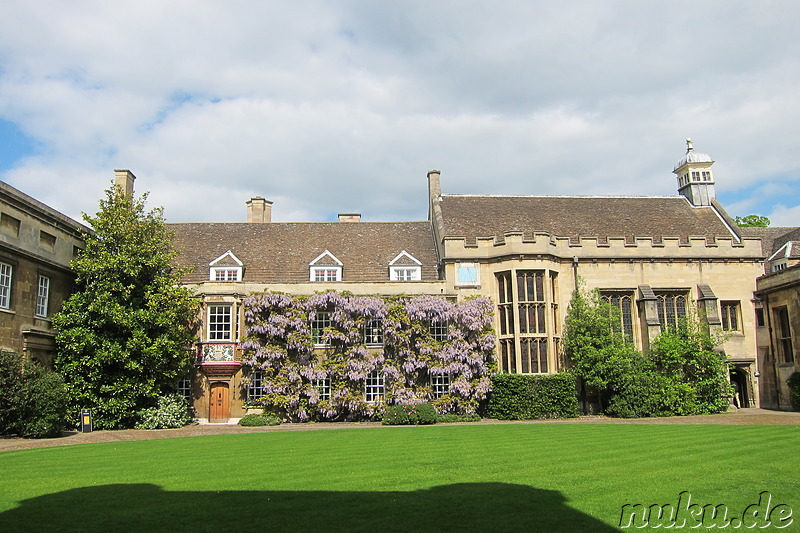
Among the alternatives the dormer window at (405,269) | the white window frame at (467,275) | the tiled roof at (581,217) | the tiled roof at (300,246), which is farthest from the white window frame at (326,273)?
the white window frame at (467,275)

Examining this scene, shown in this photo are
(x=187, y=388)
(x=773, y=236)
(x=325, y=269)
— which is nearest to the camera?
(x=187, y=388)

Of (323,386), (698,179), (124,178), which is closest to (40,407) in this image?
(323,386)

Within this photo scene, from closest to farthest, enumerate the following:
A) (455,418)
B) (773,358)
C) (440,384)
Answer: (455,418) < (440,384) < (773,358)

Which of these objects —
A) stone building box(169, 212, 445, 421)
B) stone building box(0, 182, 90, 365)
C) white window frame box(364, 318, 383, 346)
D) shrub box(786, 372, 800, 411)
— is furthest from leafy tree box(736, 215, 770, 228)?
stone building box(0, 182, 90, 365)

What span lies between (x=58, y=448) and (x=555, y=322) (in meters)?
22.0

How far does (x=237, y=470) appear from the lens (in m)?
12.6

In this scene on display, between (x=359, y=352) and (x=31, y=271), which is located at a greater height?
(x=31, y=271)

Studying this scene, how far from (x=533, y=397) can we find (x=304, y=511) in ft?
73.0

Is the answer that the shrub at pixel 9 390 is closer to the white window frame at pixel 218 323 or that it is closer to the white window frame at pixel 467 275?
the white window frame at pixel 218 323

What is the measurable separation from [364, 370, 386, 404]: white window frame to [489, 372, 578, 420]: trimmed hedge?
525 cm

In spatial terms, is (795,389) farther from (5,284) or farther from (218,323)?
(5,284)

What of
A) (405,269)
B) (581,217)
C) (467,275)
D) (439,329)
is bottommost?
(439,329)

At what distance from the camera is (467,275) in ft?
105

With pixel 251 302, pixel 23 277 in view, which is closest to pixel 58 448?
pixel 23 277
